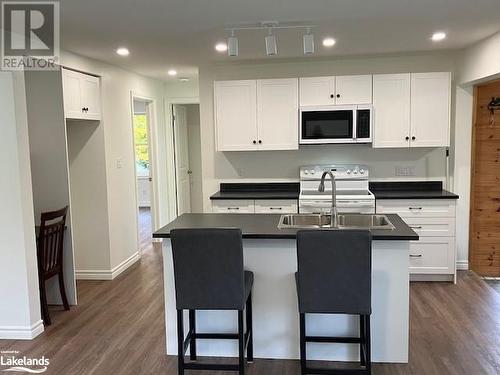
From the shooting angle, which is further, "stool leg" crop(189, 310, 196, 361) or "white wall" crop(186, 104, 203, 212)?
"white wall" crop(186, 104, 203, 212)

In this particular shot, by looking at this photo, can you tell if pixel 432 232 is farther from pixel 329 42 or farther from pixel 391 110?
pixel 329 42

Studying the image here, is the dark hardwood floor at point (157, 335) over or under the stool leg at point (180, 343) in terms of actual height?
under

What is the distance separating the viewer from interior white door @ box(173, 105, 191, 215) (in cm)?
682

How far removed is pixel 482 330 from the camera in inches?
137

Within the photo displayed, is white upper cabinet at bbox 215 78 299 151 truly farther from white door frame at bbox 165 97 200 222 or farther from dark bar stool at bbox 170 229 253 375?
dark bar stool at bbox 170 229 253 375

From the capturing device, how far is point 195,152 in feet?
24.6

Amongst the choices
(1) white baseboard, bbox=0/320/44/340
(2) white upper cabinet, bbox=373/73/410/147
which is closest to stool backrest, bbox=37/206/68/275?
(1) white baseboard, bbox=0/320/44/340

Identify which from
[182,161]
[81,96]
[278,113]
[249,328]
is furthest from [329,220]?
[182,161]

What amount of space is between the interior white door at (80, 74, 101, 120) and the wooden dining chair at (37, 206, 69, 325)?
3.67 ft

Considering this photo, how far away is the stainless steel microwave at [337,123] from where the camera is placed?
15.6ft

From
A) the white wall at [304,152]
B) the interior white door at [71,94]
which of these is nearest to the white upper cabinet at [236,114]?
the white wall at [304,152]

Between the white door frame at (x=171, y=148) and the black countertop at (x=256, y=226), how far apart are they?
3100mm

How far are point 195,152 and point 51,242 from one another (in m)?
3.87

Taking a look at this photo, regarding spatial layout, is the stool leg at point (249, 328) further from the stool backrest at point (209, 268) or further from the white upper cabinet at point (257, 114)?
the white upper cabinet at point (257, 114)
